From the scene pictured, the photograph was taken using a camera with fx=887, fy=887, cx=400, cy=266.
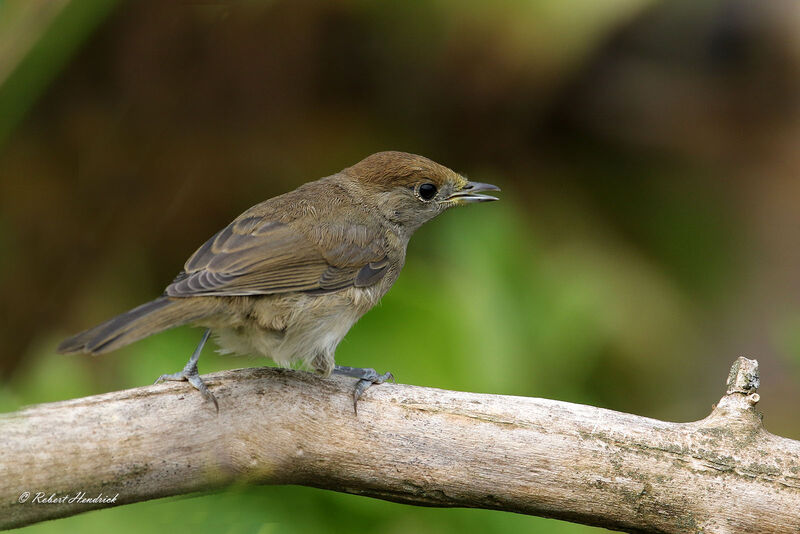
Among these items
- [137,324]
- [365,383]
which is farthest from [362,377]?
[137,324]

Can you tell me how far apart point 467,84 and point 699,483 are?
178 inches

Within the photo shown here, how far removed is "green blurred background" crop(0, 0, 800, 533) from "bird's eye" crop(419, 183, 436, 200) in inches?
32.0

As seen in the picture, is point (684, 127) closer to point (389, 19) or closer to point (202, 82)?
point (389, 19)

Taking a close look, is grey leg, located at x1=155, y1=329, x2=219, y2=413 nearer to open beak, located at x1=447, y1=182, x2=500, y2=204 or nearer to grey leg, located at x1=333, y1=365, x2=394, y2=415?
grey leg, located at x1=333, y1=365, x2=394, y2=415

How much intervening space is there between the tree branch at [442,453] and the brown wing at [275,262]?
1.18 feet

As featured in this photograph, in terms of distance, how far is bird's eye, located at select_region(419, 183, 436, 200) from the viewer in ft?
12.8

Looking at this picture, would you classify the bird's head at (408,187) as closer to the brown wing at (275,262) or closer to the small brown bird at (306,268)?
the small brown bird at (306,268)

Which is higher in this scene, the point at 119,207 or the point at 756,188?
the point at 756,188

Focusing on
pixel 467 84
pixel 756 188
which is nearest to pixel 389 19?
pixel 467 84

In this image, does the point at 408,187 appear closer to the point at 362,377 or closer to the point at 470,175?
the point at 362,377

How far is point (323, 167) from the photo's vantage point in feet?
20.6

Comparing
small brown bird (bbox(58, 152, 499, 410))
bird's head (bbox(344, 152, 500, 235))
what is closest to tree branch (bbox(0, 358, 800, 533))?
small brown bird (bbox(58, 152, 499, 410))

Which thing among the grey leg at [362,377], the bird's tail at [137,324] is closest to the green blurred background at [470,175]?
the grey leg at [362,377]

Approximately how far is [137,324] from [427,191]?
155 centimetres
